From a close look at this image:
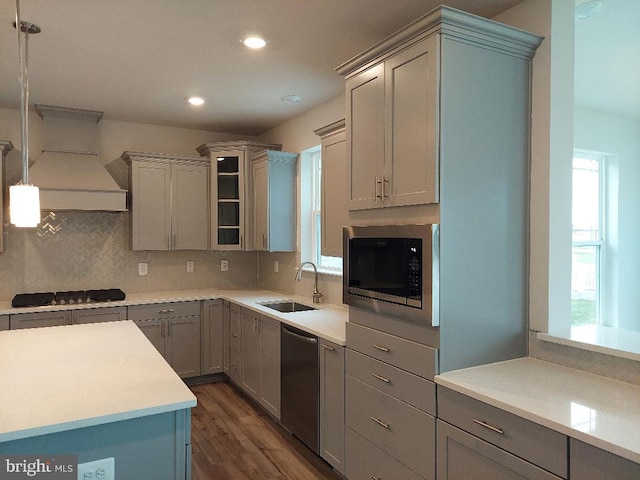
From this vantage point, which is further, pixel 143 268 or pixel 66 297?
pixel 143 268

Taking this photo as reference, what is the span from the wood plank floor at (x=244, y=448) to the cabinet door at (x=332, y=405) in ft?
0.57

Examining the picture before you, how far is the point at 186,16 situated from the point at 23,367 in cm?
188

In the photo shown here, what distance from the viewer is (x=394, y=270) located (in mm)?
2201

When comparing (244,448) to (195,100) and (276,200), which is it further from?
(195,100)

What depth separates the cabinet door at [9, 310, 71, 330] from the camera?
3.65 m

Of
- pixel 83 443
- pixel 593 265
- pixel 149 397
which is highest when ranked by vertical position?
pixel 593 265

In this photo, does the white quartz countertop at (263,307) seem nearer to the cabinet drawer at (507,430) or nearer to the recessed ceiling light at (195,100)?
the cabinet drawer at (507,430)

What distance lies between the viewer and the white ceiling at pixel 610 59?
256cm

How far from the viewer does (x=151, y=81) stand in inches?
135

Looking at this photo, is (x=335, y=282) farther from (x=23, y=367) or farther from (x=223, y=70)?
(x=23, y=367)

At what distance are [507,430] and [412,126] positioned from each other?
1.31m

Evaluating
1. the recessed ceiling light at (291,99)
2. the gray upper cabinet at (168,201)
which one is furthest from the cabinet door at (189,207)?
the recessed ceiling light at (291,99)

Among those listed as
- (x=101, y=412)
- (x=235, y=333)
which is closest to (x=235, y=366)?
(x=235, y=333)

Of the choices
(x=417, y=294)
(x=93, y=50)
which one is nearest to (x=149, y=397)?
(x=417, y=294)
